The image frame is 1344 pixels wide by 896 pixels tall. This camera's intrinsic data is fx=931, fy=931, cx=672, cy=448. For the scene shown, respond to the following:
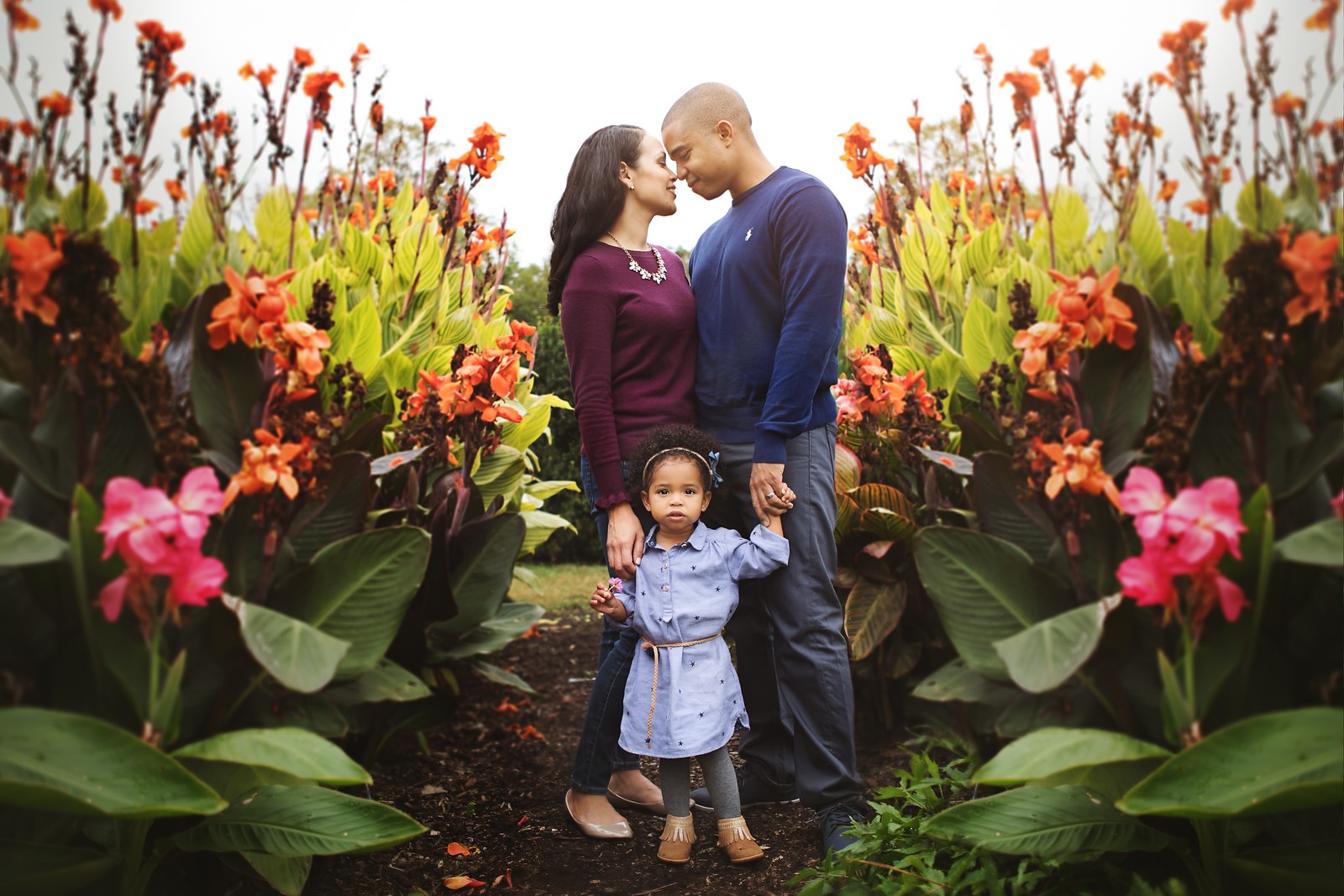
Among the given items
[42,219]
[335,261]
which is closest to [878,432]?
[335,261]

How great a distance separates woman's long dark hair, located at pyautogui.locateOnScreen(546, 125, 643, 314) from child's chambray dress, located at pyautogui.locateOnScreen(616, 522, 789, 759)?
96 cm

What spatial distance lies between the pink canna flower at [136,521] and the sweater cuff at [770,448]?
1539 mm

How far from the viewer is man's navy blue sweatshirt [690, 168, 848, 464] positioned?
102 inches

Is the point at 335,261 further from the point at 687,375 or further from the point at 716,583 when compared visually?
the point at 716,583

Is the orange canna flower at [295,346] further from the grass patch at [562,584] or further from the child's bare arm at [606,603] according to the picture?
the grass patch at [562,584]

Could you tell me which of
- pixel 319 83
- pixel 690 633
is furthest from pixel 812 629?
pixel 319 83

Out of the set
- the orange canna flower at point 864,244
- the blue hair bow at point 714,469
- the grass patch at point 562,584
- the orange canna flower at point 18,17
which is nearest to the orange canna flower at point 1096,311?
the blue hair bow at point 714,469

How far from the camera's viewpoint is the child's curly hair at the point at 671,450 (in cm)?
266

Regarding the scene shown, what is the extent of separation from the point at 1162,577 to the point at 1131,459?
0.22 m

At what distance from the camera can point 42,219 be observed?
1.55 metres

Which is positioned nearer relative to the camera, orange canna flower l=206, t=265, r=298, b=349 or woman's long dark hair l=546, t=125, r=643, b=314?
orange canna flower l=206, t=265, r=298, b=349

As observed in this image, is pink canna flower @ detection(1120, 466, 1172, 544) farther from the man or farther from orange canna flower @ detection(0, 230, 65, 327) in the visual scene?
orange canna flower @ detection(0, 230, 65, 327)

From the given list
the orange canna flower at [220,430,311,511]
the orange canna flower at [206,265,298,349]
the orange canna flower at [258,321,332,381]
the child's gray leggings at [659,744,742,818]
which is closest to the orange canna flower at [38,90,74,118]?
the orange canna flower at [206,265,298,349]

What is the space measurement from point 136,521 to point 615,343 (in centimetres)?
157
